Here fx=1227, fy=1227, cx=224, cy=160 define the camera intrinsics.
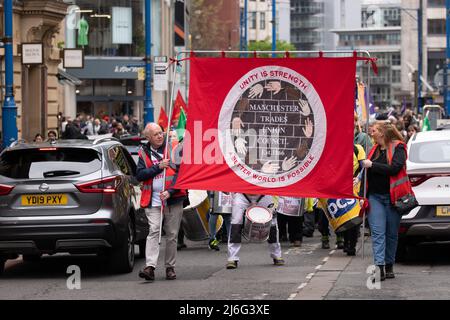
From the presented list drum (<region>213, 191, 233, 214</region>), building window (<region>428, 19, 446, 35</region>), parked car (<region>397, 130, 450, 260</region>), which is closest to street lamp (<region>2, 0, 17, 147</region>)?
drum (<region>213, 191, 233, 214</region>)

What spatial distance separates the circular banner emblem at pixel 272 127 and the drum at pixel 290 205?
14.3 ft

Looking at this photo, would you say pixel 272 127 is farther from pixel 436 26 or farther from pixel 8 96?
pixel 436 26

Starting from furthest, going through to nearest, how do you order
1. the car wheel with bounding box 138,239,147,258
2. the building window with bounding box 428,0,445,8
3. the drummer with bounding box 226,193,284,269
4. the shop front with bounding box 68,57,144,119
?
the building window with bounding box 428,0,445,8 < the shop front with bounding box 68,57,144,119 < the car wheel with bounding box 138,239,147,258 < the drummer with bounding box 226,193,284,269

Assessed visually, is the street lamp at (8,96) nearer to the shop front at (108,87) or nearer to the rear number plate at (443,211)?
the rear number plate at (443,211)

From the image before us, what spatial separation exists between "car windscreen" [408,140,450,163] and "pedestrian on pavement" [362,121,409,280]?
2069mm

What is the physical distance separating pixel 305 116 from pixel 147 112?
2714 centimetres

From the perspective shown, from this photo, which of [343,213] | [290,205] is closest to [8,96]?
[290,205]

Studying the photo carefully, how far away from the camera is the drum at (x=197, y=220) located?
17.1 meters

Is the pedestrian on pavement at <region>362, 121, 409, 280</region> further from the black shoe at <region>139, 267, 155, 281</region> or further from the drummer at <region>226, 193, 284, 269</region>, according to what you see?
the black shoe at <region>139, 267, 155, 281</region>

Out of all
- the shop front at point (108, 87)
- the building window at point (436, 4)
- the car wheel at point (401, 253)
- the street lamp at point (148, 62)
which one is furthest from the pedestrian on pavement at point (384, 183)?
the building window at point (436, 4)

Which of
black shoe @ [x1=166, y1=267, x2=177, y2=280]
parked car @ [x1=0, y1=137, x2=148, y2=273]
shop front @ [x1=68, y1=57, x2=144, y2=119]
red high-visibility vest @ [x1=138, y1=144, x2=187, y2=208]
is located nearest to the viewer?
red high-visibility vest @ [x1=138, y1=144, x2=187, y2=208]

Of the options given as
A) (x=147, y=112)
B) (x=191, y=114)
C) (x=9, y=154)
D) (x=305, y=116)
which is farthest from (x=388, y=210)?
(x=147, y=112)

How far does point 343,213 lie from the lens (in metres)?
16.3

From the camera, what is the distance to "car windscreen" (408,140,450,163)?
48.9 ft
